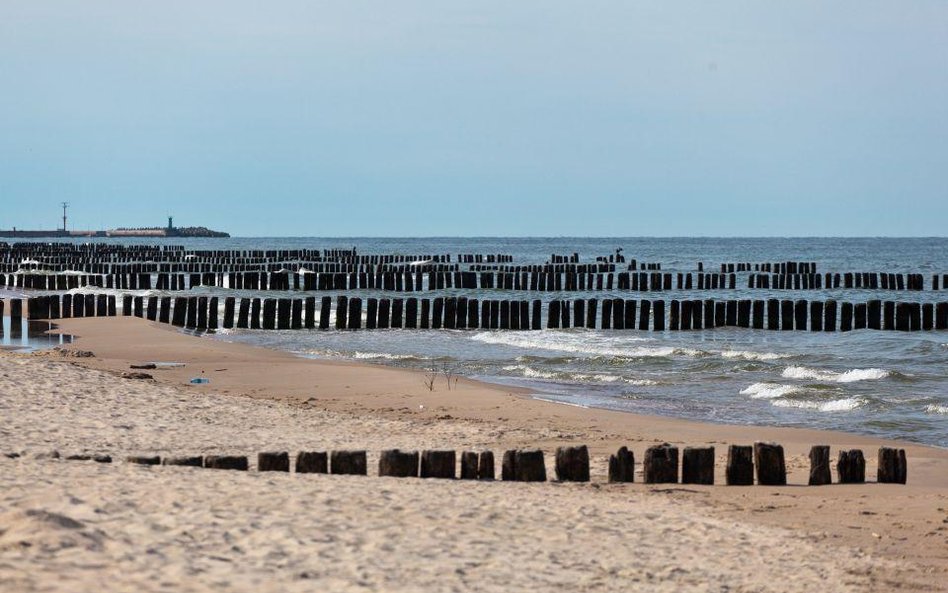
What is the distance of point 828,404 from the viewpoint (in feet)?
50.4

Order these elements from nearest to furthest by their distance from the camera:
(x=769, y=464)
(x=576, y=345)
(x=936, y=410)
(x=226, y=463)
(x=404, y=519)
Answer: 1. (x=404, y=519)
2. (x=226, y=463)
3. (x=769, y=464)
4. (x=936, y=410)
5. (x=576, y=345)

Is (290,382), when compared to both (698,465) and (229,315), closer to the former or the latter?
(698,465)

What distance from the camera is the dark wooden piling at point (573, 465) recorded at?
29.9 ft

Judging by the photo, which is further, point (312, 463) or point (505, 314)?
point (505, 314)

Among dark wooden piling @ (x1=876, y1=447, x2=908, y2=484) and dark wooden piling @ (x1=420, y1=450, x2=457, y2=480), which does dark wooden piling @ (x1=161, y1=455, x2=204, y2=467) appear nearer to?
dark wooden piling @ (x1=420, y1=450, x2=457, y2=480)

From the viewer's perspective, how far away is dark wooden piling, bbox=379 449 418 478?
875cm

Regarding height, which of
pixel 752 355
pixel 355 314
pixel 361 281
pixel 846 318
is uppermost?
pixel 361 281

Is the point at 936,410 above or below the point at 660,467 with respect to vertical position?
below

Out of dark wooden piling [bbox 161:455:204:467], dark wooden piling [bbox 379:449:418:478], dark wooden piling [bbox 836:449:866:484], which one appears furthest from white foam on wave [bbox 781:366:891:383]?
dark wooden piling [bbox 161:455:204:467]

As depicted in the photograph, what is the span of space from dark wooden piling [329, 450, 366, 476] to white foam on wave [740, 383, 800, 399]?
29.2 ft

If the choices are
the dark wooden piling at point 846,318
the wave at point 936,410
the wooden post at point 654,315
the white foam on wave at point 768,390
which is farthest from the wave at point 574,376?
the dark wooden piling at point 846,318

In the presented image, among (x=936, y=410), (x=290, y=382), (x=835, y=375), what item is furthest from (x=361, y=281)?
(x=936, y=410)

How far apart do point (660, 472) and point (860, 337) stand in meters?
19.9

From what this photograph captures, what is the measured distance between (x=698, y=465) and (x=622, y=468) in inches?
23.2
